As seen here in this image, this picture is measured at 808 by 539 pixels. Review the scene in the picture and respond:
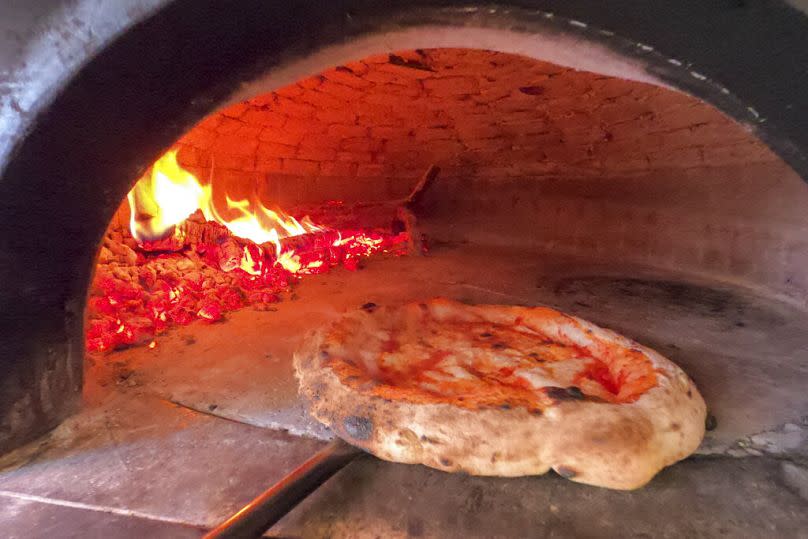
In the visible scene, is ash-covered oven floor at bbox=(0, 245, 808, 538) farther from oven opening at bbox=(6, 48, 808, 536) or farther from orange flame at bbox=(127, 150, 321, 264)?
orange flame at bbox=(127, 150, 321, 264)

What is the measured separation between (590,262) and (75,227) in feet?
13.1

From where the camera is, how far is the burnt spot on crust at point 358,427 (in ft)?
4.73

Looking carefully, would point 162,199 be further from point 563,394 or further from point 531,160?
point 531,160

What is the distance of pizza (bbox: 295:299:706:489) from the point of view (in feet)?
4.28

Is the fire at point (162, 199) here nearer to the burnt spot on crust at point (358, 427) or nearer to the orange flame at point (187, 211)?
the orange flame at point (187, 211)

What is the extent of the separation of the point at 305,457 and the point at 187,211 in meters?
2.78

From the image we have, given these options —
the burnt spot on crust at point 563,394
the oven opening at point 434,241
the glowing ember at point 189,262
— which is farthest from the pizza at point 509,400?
the glowing ember at point 189,262

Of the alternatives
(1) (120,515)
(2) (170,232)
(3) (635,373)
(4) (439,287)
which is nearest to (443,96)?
(4) (439,287)

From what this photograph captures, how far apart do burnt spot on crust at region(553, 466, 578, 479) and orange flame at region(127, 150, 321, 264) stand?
2816 millimetres

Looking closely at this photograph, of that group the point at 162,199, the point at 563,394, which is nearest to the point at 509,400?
the point at 563,394

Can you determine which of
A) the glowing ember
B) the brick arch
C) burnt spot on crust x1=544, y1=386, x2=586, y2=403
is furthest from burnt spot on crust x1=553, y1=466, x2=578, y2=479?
the brick arch

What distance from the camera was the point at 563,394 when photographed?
1430 millimetres

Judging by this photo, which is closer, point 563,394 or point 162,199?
point 563,394

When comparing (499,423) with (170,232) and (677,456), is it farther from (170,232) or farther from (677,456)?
(170,232)
